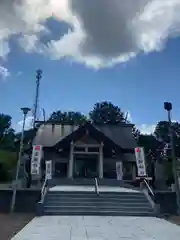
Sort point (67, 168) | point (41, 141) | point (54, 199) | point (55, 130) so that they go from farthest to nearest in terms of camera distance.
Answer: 1. point (55, 130)
2. point (41, 141)
3. point (67, 168)
4. point (54, 199)

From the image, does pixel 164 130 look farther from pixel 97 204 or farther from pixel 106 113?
pixel 97 204

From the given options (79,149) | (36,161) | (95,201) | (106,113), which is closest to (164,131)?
(106,113)

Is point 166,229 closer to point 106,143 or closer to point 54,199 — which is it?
point 54,199

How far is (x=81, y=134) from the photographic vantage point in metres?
25.9

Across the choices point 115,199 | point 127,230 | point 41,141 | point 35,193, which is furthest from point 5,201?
point 41,141

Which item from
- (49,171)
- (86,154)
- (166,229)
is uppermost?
(86,154)

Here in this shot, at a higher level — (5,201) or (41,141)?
(41,141)

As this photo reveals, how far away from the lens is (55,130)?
3012 cm

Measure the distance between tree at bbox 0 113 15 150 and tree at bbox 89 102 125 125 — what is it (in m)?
16.5

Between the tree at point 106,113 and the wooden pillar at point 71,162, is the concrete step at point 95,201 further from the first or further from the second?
the tree at point 106,113

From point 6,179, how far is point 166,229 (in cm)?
2435

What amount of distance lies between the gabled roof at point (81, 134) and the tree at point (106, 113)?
25329 millimetres

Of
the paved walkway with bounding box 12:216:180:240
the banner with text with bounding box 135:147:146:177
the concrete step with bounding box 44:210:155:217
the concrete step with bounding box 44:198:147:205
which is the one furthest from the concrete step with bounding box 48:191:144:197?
the banner with text with bounding box 135:147:146:177

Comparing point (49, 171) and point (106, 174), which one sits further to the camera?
point (106, 174)
